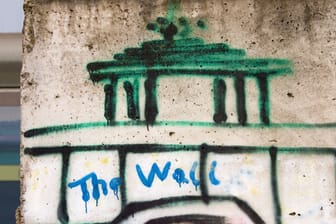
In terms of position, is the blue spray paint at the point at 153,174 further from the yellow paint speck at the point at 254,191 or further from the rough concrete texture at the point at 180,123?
the yellow paint speck at the point at 254,191

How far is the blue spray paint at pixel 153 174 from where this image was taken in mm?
2777

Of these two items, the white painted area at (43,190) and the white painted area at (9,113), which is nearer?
the white painted area at (43,190)

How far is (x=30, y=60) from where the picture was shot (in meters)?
2.86

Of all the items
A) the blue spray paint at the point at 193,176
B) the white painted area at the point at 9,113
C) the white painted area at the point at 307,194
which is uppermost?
the white painted area at the point at 9,113

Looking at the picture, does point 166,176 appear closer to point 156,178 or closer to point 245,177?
point 156,178

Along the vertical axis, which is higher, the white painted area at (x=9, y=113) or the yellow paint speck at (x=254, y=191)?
the white painted area at (x=9, y=113)

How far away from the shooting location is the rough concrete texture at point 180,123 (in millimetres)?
2764

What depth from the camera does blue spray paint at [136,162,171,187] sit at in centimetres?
278

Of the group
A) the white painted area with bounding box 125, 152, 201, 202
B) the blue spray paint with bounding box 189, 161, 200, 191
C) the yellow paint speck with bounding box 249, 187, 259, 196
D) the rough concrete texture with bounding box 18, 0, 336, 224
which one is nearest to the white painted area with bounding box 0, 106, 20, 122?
the rough concrete texture with bounding box 18, 0, 336, 224

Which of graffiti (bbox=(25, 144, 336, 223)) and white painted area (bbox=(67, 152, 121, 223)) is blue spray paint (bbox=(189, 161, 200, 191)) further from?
white painted area (bbox=(67, 152, 121, 223))

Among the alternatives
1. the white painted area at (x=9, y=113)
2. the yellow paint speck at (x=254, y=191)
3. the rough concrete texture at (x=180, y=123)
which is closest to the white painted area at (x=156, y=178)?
the rough concrete texture at (x=180, y=123)

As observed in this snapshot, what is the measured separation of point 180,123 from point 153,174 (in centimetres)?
26

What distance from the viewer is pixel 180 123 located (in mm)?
2787

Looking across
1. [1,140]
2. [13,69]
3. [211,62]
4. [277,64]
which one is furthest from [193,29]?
[1,140]
